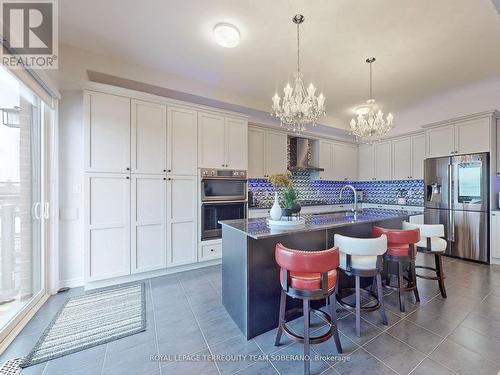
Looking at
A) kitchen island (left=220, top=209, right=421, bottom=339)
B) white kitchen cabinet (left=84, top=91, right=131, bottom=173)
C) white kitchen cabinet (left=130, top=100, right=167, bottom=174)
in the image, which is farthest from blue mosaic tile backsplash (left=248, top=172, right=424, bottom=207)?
kitchen island (left=220, top=209, right=421, bottom=339)

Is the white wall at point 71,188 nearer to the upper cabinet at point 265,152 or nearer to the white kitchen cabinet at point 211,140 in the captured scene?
the white kitchen cabinet at point 211,140

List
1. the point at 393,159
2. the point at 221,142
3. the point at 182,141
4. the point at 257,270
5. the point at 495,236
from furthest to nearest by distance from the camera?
the point at 393,159
the point at 221,142
the point at 495,236
the point at 182,141
the point at 257,270

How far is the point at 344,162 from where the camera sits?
5.94 metres

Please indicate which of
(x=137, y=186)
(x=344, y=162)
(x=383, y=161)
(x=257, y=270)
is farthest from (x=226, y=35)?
(x=383, y=161)

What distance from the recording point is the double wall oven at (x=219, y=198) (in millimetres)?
3559

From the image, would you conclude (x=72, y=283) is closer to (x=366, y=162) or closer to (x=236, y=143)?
(x=236, y=143)

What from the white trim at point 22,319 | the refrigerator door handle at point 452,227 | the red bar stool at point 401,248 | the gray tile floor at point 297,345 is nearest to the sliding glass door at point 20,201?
the white trim at point 22,319

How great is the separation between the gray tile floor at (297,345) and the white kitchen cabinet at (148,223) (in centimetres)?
66

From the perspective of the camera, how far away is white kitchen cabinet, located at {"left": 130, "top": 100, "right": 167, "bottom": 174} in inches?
119

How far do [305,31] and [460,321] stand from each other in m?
3.44

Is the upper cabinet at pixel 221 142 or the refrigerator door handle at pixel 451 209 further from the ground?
Answer: the upper cabinet at pixel 221 142

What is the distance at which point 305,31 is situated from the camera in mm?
2469

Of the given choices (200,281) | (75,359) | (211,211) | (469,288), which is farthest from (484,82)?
(75,359)

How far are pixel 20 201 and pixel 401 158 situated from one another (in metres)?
6.80
